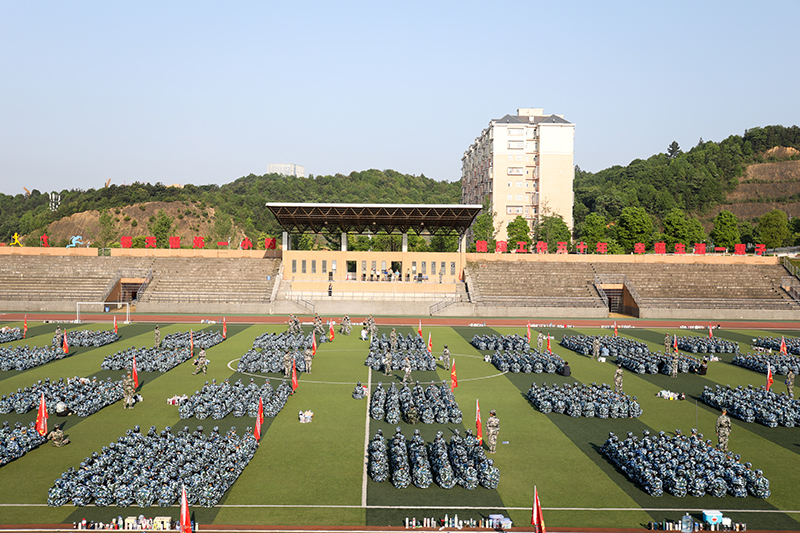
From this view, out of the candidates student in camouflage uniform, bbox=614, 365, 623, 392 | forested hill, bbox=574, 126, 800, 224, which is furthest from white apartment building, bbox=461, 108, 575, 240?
student in camouflage uniform, bbox=614, 365, 623, 392

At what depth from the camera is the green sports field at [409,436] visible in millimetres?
15766

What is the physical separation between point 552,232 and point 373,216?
181 ft

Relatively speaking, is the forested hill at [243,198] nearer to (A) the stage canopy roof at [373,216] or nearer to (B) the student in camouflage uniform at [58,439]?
(A) the stage canopy roof at [373,216]

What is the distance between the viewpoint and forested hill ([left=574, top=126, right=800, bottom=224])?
170 meters

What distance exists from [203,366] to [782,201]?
685 feet

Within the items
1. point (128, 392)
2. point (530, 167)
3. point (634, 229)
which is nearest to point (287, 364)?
point (128, 392)

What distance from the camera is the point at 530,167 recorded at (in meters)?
136

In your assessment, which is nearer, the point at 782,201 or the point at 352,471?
the point at 352,471

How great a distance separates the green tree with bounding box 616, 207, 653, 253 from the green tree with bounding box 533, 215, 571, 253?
11.9 metres

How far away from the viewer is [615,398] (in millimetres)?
25859

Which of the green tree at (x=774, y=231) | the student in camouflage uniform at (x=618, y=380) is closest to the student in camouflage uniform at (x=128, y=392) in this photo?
the student in camouflage uniform at (x=618, y=380)

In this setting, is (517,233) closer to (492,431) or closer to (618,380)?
(618,380)

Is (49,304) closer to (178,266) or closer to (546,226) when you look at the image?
(178,266)

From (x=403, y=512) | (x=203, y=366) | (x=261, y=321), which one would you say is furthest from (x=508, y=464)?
(x=261, y=321)
